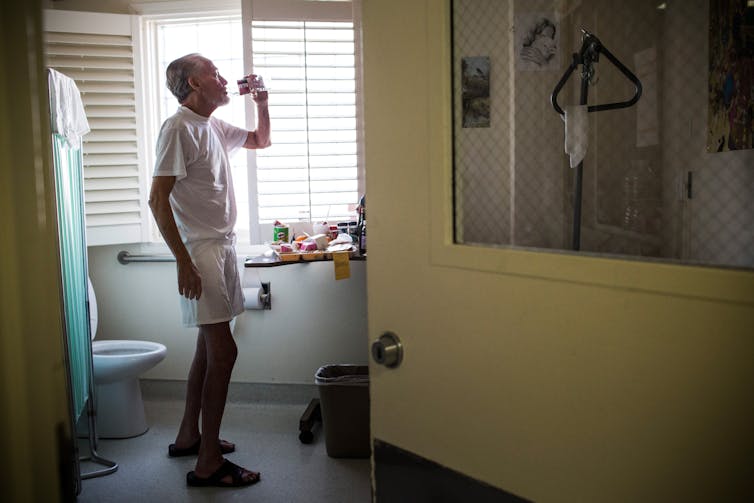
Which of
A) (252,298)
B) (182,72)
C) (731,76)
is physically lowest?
(252,298)

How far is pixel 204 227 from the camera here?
2457 mm

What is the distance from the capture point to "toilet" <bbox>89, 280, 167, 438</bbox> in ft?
9.00

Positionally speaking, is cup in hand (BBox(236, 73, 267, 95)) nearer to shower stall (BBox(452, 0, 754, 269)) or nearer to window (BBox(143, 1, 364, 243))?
window (BBox(143, 1, 364, 243))

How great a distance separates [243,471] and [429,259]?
1.90 m

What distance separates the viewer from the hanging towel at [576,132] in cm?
150

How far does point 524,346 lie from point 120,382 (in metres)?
2.48

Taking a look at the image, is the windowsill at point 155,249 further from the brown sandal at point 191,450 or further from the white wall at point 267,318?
the brown sandal at point 191,450

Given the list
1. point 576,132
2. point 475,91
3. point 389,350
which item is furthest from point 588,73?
point 389,350

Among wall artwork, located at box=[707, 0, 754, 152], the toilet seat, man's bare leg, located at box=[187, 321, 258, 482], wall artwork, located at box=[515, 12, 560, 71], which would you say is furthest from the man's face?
wall artwork, located at box=[707, 0, 754, 152]

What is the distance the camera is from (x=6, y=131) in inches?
20.5

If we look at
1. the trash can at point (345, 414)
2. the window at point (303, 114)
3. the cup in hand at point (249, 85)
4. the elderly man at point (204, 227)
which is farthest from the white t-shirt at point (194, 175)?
the trash can at point (345, 414)

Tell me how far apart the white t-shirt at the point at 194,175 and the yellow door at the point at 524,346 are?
1610 millimetres

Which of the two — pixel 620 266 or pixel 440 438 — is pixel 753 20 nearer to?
pixel 620 266

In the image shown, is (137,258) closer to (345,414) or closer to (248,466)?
(248,466)
